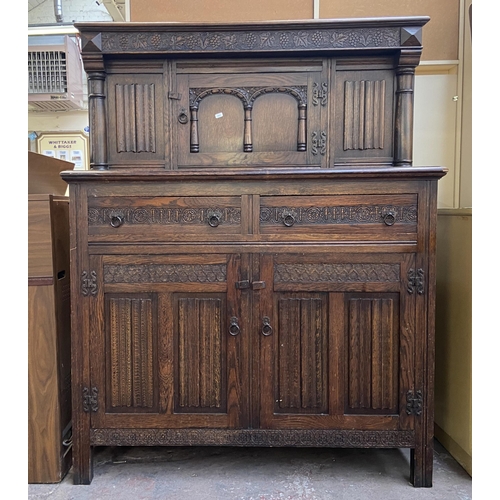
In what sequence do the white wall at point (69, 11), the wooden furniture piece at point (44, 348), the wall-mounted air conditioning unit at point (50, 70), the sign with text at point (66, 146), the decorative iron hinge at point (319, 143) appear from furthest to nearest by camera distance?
1. the white wall at point (69, 11)
2. the sign with text at point (66, 146)
3. the wall-mounted air conditioning unit at point (50, 70)
4. the decorative iron hinge at point (319, 143)
5. the wooden furniture piece at point (44, 348)

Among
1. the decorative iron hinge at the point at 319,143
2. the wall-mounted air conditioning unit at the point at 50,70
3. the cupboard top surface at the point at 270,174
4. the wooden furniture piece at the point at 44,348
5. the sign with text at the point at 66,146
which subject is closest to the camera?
the cupboard top surface at the point at 270,174

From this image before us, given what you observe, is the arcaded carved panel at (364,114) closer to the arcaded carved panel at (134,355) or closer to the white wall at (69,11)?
the arcaded carved panel at (134,355)

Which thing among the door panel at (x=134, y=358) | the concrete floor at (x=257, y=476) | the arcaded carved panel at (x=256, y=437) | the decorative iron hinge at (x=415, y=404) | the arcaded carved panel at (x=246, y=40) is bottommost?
the concrete floor at (x=257, y=476)

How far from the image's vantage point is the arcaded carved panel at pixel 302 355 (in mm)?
1664

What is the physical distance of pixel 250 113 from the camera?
1.85 m

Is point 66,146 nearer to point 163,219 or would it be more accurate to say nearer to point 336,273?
point 163,219

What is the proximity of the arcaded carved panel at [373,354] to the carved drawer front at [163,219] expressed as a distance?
24.0 inches

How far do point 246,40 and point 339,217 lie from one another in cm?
89

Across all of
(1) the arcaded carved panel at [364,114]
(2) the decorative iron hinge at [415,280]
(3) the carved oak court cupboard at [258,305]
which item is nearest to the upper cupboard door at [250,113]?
(1) the arcaded carved panel at [364,114]

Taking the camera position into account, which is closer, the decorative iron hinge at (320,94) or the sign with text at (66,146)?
the decorative iron hinge at (320,94)

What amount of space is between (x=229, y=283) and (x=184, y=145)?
2.28 ft

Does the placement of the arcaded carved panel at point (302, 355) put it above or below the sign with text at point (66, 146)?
below

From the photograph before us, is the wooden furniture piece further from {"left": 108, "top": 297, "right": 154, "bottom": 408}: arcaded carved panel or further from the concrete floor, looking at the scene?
{"left": 108, "top": 297, "right": 154, "bottom": 408}: arcaded carved panel

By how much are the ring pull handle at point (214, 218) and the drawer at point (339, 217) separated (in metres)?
0.17
